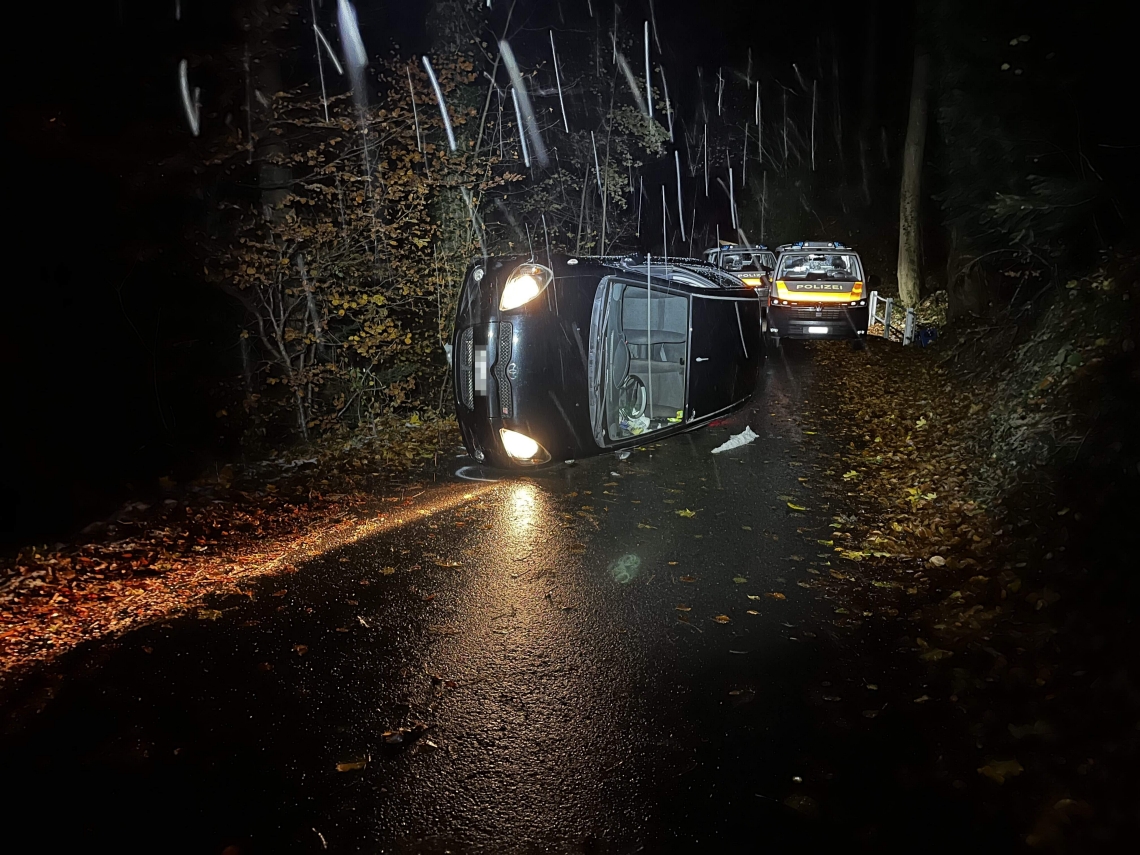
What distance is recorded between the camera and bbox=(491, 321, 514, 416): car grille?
299 inches

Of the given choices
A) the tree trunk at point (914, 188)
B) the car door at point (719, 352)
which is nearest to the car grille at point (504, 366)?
the car door at point (719, 352)

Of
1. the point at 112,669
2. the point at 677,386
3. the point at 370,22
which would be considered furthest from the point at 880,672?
the point at 370,22

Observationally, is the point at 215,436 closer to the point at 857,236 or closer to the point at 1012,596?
the point at 1012,596

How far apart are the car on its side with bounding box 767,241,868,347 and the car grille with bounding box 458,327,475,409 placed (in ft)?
36.6

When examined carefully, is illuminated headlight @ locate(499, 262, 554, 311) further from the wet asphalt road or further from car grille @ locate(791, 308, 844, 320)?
car grille @ locate(791, 308, 844, 320)

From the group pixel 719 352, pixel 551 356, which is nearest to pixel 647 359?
pixel 719 352

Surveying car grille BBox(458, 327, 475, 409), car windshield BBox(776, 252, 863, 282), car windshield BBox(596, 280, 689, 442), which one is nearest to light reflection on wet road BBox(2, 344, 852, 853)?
car grille BBox(458, 327, 475, 409)

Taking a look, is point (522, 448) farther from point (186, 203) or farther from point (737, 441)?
point (186, 203)

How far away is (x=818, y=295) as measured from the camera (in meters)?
17.2

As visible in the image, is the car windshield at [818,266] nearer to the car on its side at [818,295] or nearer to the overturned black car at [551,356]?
the car on its side at [818,295]

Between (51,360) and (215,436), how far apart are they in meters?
2.27

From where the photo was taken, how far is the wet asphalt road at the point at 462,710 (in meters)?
3.17

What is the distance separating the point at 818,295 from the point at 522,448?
11.6 m

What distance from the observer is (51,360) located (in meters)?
9.95
